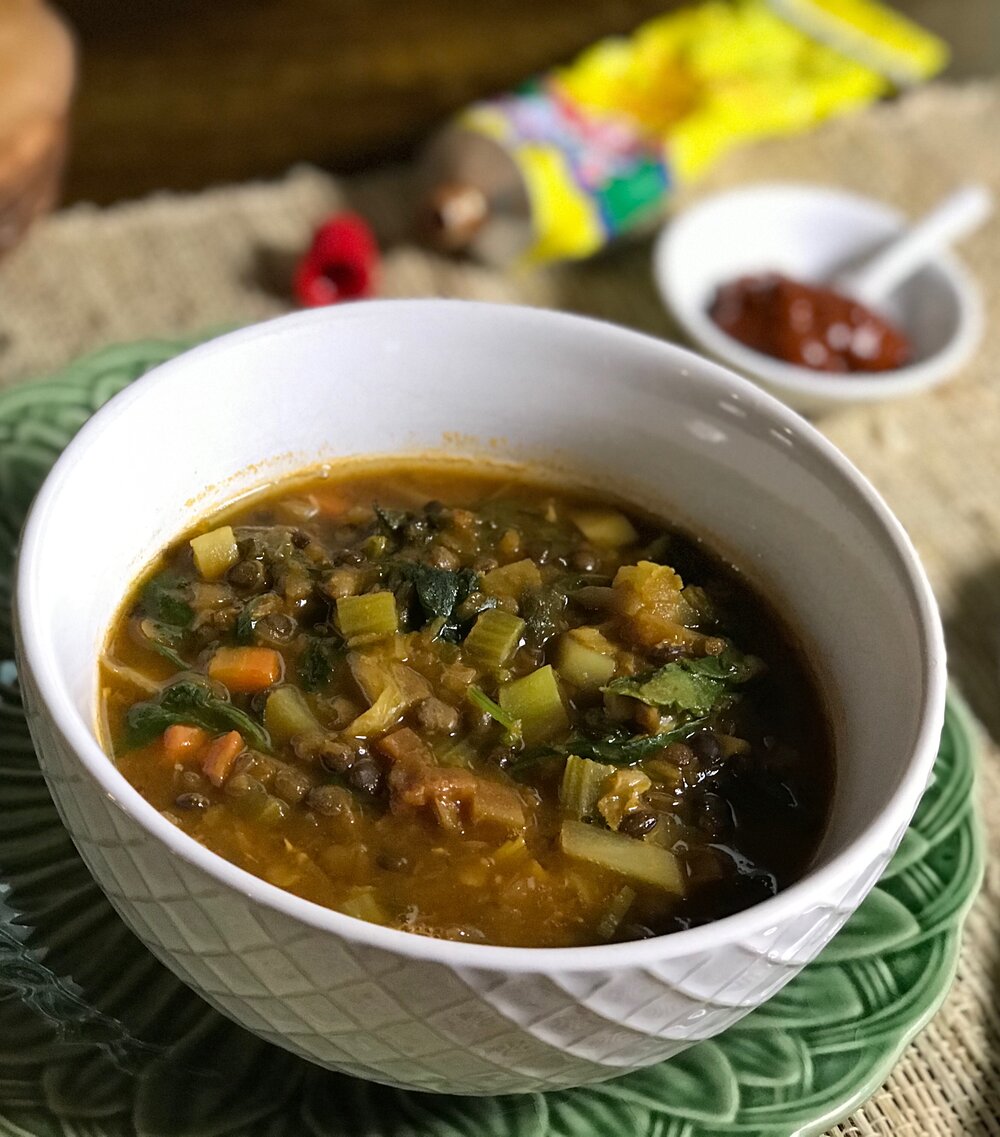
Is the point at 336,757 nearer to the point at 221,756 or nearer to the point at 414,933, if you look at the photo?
the point at 221,756

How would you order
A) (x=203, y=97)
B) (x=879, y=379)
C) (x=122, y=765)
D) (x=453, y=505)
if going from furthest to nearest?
(x=203, y=97) < (x=879, y=379) < (x=453, y=505) < (x=122, y=765)

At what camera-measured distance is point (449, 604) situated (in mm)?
2883

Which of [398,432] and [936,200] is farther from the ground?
[398,432]

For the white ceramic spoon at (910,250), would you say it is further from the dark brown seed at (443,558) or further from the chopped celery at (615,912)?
the chopped celery at (615,912)

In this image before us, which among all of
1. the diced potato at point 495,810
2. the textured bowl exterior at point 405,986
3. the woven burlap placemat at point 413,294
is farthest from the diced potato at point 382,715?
the woven burlap placemat at point 413,294

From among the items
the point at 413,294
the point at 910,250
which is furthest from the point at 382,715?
the point at 910,250

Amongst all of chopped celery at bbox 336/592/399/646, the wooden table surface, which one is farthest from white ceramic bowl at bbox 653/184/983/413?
chopped celery at bbox 336/592/399/646

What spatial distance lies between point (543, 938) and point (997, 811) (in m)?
1.59

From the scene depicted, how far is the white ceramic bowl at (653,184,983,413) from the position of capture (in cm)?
452

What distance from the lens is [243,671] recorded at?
2.74m

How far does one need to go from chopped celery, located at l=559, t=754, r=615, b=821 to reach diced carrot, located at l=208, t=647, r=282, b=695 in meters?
0.61

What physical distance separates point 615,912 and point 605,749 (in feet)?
1.16

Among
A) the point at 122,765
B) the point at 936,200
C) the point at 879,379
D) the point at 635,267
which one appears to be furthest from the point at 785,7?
the point at 122,765

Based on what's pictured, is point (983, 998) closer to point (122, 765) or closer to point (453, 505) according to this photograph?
point (453, 505)
